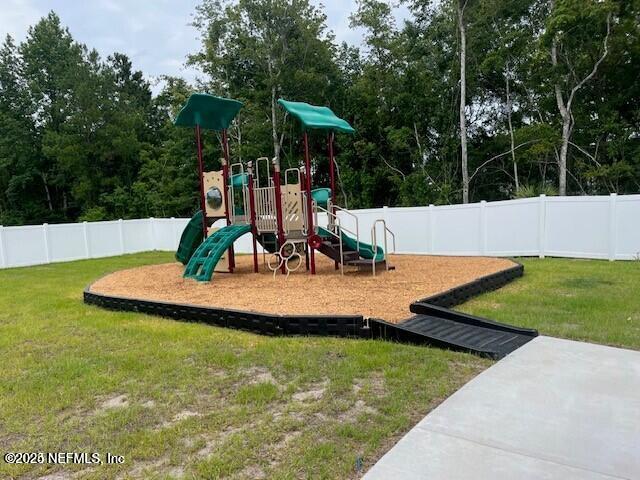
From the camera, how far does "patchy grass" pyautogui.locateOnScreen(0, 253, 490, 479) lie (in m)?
2.41

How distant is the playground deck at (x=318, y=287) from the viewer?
5656mm

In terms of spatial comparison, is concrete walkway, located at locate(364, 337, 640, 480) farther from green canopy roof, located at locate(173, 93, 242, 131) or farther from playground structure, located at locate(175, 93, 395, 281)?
green canopy roof, located at locate(173, 93, 242, 131)

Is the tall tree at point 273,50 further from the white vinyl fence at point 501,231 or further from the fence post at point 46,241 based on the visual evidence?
the fence post at point 46,241

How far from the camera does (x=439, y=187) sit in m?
17.6

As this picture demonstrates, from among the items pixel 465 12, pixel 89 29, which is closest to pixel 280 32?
pixel 465 12

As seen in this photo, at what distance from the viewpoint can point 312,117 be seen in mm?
8266

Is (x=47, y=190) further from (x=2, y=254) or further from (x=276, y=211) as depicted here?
(x=276, y=211)

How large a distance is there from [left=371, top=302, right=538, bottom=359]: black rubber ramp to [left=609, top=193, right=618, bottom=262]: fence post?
6314 mm

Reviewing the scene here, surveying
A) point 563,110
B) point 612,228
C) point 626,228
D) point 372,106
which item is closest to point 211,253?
point 612,228

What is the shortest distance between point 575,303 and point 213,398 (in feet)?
15.1

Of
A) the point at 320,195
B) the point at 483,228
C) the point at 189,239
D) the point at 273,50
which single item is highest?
the point at 273,50

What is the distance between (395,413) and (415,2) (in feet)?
65.6

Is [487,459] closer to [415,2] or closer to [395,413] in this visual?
[395,413]

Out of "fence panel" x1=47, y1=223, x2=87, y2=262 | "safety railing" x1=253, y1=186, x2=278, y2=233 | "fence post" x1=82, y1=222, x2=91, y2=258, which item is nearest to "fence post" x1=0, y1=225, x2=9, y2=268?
"fence panel" x1=47, y1=223, x2=87, y2=262
